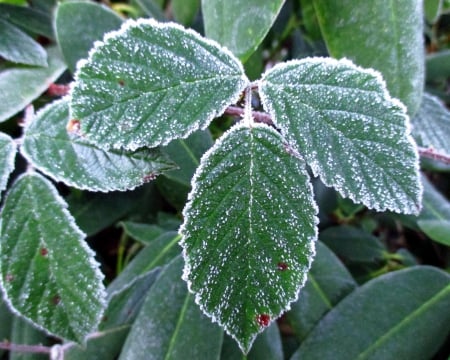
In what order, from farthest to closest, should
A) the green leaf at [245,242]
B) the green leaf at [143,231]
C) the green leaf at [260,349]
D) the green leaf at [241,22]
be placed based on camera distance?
the green leaf at [143,231] → the green leaf at [260,349] → the green leaf at [241,22] → the green leaf at [245,242]

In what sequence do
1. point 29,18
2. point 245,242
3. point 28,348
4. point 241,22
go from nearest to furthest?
1. point 245,242
2. point 241,22
3. point 28,348
4. point 29,18

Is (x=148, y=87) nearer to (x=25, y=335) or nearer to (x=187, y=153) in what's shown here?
(x=187, y=153)

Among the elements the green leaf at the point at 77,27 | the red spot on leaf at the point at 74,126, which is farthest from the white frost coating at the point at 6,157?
the green leaf at the point at 77,27

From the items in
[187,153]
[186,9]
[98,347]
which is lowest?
[98,347]

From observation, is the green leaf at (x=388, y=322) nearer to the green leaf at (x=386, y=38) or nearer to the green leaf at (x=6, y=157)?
the green leaf at (x=386, y=38)

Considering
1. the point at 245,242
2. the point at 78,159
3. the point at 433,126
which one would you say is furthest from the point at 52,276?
the point at 433,126

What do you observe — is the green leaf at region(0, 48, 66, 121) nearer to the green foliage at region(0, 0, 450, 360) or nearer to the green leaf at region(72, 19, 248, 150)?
the green foliage at region(0, 0, 450, 360)
